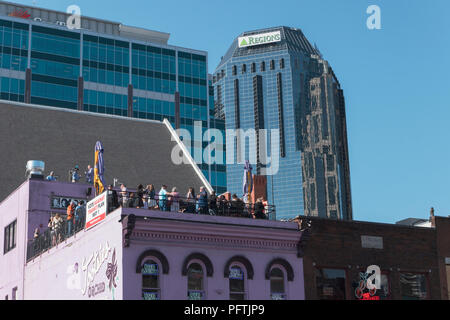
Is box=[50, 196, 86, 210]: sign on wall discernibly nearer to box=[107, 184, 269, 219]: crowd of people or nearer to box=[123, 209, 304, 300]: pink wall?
box=[107, 184, 269, 219]: crowd of people

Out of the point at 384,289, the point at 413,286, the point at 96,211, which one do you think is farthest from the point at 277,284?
the point at 96,211

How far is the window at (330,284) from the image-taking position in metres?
35.4

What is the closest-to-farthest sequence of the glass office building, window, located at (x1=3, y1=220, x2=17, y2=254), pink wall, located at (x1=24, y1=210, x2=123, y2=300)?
pink wall, located at (x1=24, y1=210, x2=123, y2=300) < window, located at (x1=3, y1=220, x2=17, y2=254) < the glass office building

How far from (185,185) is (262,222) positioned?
769 inches

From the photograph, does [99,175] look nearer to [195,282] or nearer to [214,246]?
[214,246]

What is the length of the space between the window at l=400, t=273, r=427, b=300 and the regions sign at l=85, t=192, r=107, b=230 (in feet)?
49.7

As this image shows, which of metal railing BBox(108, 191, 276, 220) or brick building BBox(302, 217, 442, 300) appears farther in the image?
brick building BBox(302, 217, 442, 300)

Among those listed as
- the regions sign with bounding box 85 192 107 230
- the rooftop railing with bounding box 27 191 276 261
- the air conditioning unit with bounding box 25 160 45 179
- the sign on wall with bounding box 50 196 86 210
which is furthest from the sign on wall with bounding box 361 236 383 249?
the air conditioning unit with bounding box 25 160 45 179

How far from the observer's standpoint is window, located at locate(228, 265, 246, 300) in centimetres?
3271

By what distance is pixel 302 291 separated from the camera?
3422 centimetres

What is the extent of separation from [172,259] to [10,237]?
48.4 ft

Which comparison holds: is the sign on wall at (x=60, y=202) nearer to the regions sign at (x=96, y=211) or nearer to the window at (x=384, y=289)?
the regions sign at (x=96, y=211)

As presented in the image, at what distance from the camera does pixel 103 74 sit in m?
122
